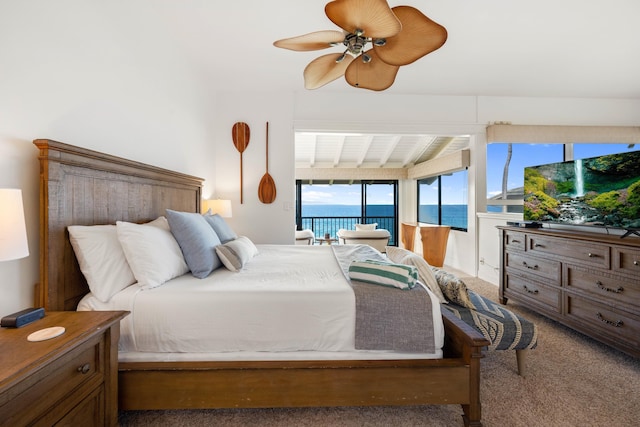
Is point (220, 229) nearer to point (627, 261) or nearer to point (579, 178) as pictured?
point (627, 261)

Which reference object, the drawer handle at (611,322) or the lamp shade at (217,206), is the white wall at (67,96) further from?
the drawer handle at (611,322)

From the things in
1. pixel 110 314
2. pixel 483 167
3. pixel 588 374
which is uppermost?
pixel 483 167

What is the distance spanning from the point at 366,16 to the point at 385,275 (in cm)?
135

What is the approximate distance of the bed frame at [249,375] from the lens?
1.39 m

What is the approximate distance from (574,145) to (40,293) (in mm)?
5981

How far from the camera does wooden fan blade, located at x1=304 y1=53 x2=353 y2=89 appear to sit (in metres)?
2.03

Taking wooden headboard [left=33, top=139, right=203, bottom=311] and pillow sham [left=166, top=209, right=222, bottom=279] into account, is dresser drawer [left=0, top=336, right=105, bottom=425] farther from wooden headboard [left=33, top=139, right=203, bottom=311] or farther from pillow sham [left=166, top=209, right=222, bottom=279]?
pillow sham [left=166, top=209, right=222, bottom=279]

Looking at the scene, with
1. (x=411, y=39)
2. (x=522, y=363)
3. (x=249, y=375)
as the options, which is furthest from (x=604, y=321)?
(x=249, y=375)

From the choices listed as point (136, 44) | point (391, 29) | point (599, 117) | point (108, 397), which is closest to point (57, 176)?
point (108, 397)

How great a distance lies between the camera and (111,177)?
1.84 m

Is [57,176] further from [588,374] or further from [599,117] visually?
[599,117]

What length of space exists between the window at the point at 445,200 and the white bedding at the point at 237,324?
448 cm

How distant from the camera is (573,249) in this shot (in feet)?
7.86

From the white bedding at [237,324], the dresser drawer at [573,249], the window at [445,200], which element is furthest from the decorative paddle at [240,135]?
the window at [445,200]
